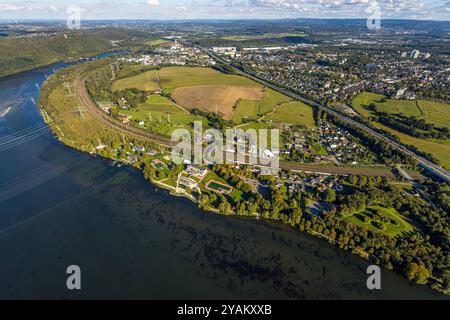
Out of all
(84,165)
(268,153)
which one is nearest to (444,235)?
(268,153)

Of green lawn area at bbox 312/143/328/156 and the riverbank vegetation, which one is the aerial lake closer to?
the riverbank vegetation

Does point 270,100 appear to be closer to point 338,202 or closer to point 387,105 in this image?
point 387,105

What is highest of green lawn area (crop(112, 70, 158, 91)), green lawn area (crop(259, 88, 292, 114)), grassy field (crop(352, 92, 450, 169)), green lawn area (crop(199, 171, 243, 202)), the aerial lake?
green lawn area (crop(112, 70, 158, 91))

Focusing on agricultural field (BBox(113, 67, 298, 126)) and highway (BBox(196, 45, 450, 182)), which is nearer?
highway (BBox(196, 45, 450, 182))

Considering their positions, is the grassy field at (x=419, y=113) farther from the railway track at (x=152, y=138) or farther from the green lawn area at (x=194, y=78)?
the green lawn area at (x=194, y=78)

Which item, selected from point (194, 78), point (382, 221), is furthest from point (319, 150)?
point (194, 78)

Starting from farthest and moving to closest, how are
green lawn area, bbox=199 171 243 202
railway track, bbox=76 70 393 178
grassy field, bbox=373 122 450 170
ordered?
grassy field, bbox=373 122 450 170 < railway track, bbox=76 70 393 178 < green lawn area, bbox=199 171 243 202

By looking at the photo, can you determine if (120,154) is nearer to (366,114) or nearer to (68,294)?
(68,294)

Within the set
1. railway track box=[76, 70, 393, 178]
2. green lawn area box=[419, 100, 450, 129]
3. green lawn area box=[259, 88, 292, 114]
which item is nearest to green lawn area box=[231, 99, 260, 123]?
green lawn area box=[259, 88, 292, 114]

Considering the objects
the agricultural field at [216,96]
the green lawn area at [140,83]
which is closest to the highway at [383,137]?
the agricultural field at [216,96]
